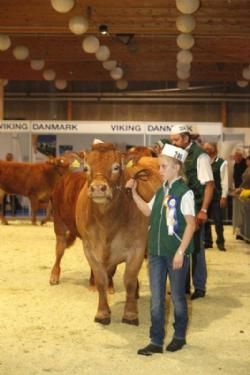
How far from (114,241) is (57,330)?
0.82 metres

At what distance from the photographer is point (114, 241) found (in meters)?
5.42

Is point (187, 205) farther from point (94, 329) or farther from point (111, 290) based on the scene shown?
point (111, 290)

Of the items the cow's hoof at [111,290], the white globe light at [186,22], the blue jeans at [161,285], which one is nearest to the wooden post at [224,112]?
the white globe light at [186,22]

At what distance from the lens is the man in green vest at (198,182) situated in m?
5.99

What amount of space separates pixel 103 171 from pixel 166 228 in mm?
903

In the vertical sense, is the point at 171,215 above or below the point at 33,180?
below

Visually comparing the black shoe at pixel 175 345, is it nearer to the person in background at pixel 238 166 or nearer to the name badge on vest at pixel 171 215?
the name badge on vest at pixel 171 215

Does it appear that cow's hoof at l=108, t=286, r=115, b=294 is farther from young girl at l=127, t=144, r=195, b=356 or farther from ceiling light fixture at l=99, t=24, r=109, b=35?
ceiling light fixture at l=99, t=24, r=109, b=35

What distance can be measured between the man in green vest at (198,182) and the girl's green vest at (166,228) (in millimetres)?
1523

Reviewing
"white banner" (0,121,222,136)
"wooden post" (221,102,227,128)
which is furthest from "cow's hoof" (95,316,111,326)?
"wooden post" (221,102,227,128)

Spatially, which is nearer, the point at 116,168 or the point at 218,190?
the point at 116,168

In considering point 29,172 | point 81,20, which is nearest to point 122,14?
point 81,20

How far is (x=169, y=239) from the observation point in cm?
441

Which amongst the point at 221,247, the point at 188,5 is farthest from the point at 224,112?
the point at 188,5
